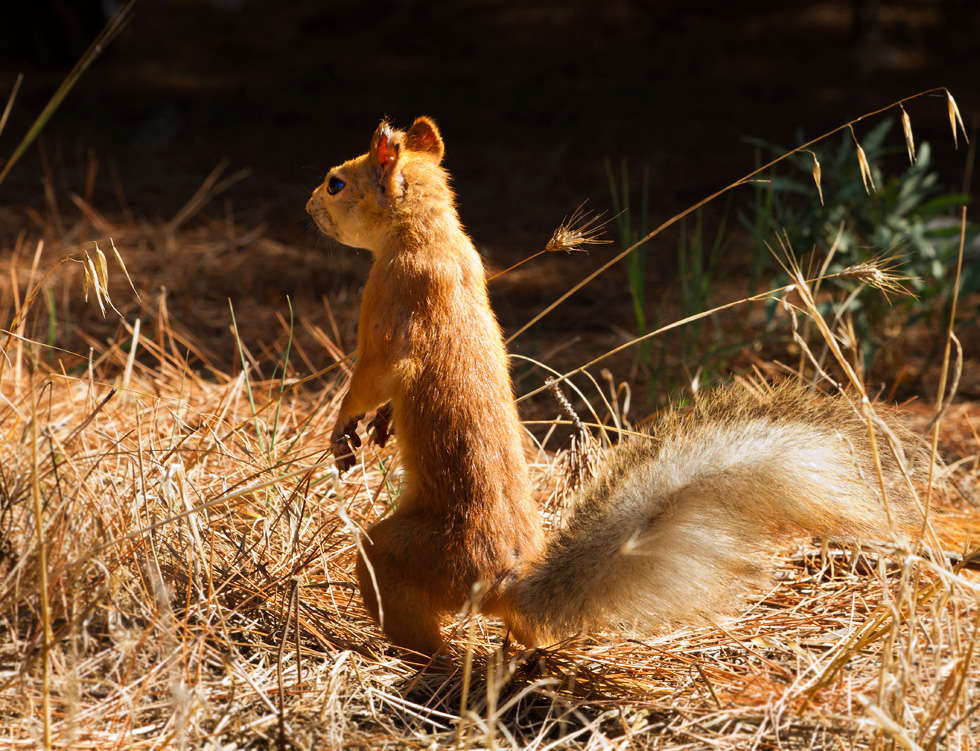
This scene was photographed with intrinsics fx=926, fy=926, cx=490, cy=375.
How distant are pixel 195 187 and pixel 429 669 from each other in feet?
15.5

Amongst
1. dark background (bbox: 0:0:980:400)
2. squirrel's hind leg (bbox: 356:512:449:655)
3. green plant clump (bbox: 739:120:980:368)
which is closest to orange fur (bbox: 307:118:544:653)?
squirrel's hind leg (bbox: 356:512:449:655)

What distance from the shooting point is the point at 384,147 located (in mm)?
1938

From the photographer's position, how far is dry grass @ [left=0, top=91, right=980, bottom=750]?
1.45 m

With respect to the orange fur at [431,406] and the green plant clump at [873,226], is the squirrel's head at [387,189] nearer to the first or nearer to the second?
the orange fur at [431,406]

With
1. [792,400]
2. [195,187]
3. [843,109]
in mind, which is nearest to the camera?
[792,400]

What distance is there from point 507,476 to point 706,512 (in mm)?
420

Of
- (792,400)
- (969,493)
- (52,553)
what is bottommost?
(969,493)

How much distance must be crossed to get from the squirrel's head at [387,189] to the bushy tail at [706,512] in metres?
0.70

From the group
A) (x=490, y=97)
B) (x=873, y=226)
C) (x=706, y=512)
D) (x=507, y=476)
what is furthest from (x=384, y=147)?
(x=490, y=97)

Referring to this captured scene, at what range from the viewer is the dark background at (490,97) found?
217 inches

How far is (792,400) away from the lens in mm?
1709

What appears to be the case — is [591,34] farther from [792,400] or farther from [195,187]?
[792,400]

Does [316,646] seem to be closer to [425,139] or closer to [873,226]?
[425,139]

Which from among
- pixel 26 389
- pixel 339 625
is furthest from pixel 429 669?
pixel 26 389
